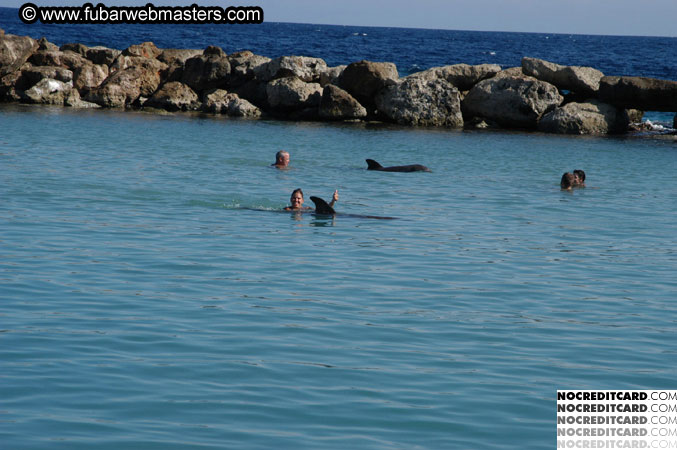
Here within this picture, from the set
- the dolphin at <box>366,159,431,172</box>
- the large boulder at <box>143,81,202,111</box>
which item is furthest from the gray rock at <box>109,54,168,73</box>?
the dolphin at <box>366,159,431,172</box>

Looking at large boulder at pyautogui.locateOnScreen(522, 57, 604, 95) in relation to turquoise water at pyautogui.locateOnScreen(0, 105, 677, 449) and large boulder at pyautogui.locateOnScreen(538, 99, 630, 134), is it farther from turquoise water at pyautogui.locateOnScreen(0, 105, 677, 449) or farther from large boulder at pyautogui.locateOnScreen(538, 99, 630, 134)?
turquoise water at pyautogui.locateOnScreen(0, 105, 677, 449)

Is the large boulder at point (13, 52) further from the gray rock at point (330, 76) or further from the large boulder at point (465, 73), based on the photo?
the large boulder at point (465, 73)

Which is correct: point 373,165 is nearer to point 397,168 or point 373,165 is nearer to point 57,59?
point 397,168

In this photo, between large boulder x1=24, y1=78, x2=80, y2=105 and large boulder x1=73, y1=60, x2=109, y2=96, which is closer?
large boulder x1=24, y1=78, x2=80, y2=105

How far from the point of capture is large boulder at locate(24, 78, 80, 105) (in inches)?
1462

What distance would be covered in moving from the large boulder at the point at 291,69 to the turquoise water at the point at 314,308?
55.1 ft

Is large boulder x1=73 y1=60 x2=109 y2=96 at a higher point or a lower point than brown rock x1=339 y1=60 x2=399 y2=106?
lower

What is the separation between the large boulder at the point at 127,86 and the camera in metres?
37.4

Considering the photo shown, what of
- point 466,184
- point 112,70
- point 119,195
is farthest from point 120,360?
point 112,70

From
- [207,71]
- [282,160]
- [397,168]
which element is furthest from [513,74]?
[282,160]

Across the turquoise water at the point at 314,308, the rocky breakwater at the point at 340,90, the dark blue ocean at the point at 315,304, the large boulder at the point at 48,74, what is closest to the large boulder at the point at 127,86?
the rocky breakwater at the point at 340,90

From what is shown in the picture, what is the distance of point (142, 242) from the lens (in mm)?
12789

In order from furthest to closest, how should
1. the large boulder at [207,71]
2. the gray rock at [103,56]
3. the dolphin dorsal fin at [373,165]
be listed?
the gray rock at [103,56] → the large boulder at [207,71] → the dolphin dorsal fin at [373,165]

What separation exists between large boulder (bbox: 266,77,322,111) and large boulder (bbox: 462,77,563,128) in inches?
261
